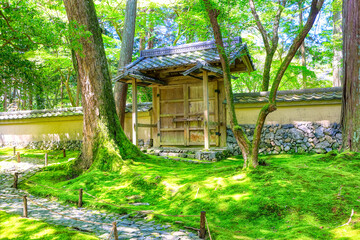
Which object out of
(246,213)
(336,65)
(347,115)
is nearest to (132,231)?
(246,213)

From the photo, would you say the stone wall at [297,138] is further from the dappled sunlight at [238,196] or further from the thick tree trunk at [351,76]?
the dappled sunlight at [238,196]

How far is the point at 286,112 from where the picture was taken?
30.1 feet

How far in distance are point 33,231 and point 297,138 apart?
26.7 feet

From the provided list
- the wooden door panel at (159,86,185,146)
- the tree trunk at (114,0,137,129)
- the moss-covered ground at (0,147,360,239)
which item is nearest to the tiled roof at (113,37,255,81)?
the tree trunk at (114,0,137,129)

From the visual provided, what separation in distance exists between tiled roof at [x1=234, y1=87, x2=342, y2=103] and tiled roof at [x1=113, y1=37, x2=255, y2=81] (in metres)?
1.21

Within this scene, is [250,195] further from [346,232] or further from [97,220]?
[97,220]

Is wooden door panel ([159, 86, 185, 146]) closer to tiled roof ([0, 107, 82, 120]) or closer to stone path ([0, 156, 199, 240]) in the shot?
tiled roof ([0, 107, 82, 120])

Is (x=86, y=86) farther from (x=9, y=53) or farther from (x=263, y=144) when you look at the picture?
(x=263, y=144)

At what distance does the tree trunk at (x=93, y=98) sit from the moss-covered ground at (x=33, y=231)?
342 cm

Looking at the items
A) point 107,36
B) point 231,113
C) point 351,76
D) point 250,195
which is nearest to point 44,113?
point 107,36

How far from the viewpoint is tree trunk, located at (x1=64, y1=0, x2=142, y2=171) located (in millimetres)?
6977

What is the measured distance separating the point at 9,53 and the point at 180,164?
5.96 m

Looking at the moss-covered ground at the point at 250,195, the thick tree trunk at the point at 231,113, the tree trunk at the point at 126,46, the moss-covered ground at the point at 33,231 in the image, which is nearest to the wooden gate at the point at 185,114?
the tree trunk at the point at 126,46

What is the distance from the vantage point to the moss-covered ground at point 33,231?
2.94 metres
